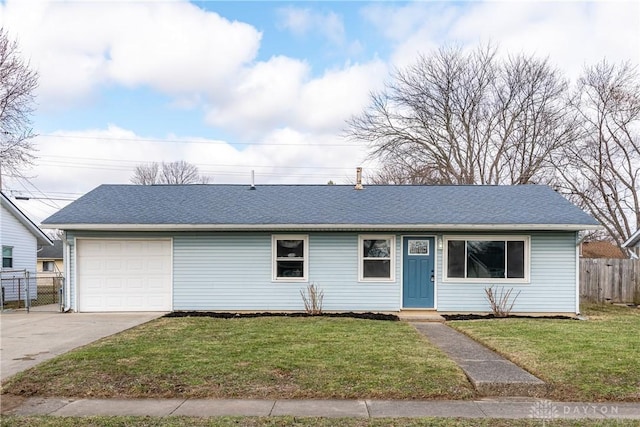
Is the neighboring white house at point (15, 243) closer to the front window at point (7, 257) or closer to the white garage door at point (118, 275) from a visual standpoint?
the front window at point (7, 257)

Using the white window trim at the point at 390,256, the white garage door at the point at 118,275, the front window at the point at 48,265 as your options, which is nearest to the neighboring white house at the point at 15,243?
the white garage door at the point at 118,275

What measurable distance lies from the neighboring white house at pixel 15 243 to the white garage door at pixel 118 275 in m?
7.29

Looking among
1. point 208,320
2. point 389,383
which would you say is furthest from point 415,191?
point 389,383

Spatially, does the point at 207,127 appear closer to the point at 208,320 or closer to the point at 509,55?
the point at 208,320

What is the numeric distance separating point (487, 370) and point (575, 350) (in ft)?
6.81

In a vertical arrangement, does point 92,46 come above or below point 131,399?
above

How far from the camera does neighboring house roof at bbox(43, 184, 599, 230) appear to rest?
12.7 m

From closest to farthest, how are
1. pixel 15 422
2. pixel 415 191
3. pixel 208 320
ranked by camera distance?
1. pixel 15 422
2. pixel 208 320
3. pixel 415 191

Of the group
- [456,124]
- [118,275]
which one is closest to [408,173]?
[456,124]

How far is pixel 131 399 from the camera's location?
5.58 m

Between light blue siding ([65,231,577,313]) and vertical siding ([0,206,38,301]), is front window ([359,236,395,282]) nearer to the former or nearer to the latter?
light blue siding ([65,231,577,313])

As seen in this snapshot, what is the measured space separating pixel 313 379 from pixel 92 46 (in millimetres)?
11563

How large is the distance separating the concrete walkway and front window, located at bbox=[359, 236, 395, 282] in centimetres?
363

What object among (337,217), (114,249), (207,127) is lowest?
(114,249)
